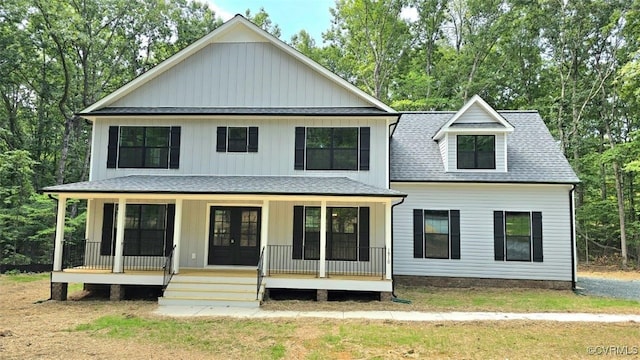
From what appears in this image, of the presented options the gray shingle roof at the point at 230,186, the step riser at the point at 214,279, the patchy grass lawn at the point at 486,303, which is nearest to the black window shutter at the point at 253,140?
the gray shingle roof at the point at 230,186

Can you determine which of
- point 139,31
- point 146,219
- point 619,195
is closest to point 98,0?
point 139,31

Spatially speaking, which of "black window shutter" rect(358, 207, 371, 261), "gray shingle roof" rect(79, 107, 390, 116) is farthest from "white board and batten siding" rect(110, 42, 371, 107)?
"black window shutter" rect(358, 207, 371, 261)

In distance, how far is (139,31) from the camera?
25344 millimetres

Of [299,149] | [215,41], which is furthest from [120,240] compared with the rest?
[215,41]

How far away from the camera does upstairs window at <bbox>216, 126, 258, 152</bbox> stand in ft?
41.3

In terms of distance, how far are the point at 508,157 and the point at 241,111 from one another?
8.99 metres

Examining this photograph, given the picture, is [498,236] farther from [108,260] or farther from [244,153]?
[108,260]

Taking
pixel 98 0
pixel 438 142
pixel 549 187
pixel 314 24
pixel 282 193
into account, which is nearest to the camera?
pixel 282 193

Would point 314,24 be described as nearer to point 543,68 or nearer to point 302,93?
point 543,68

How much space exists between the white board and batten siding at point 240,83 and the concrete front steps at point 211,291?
5441 millimetres

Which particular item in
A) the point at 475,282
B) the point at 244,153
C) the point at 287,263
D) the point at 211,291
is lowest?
the point at 475,282

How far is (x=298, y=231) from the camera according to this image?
473 inches

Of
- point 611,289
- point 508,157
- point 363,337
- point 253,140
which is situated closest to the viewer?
point 363,337

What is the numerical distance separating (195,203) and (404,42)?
71.0 ft
